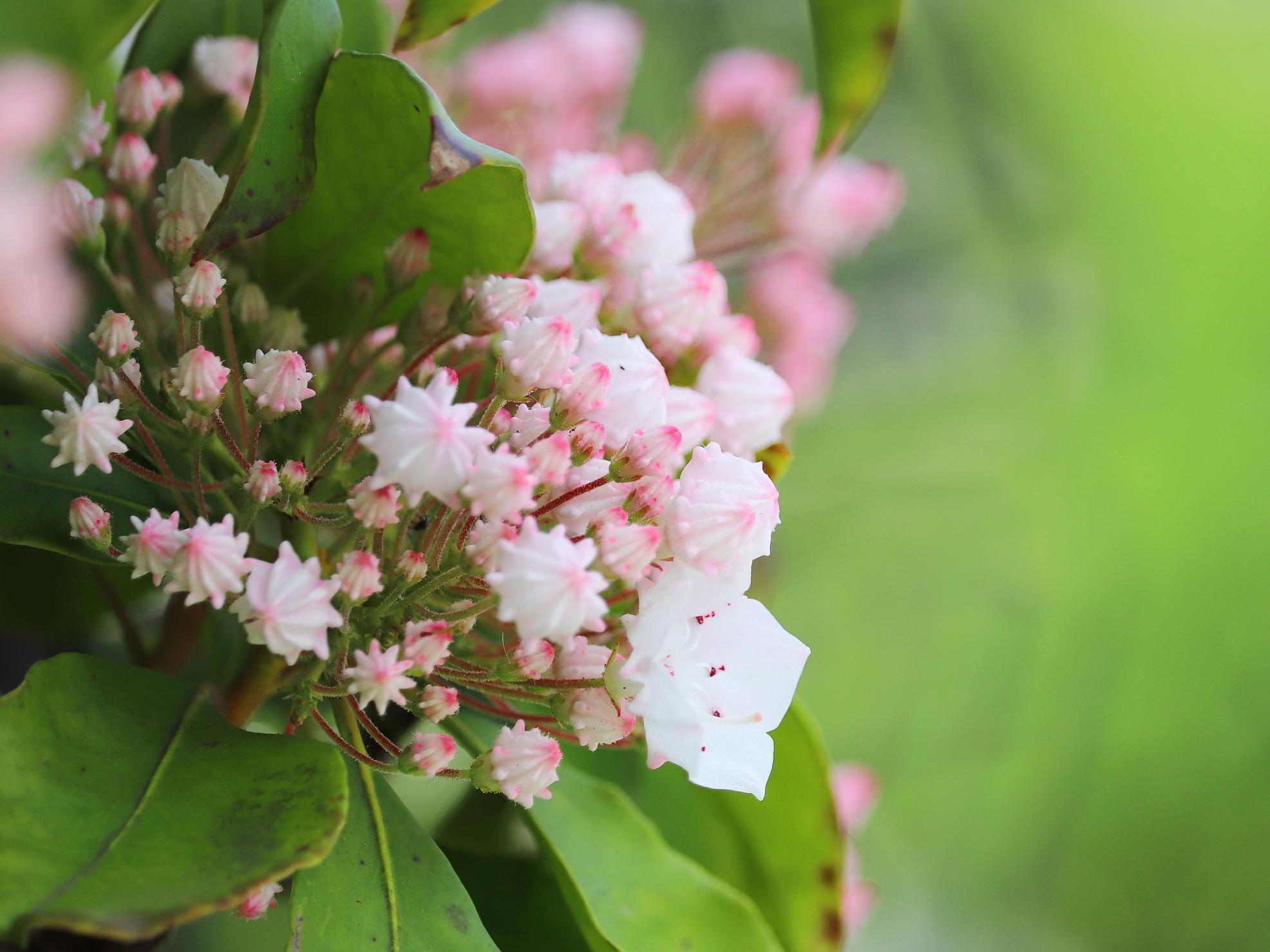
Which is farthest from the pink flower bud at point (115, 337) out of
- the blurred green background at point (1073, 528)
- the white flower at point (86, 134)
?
the blurred green background at point (1073, 528)

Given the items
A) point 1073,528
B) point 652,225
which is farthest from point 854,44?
point 1073,528

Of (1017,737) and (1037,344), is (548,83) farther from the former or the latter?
(1017,737)

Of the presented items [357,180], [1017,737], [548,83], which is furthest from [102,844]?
[1017,737]

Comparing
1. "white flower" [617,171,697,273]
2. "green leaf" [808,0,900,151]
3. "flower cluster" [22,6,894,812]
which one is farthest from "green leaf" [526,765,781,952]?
"green leaf" [808,0,900,151]

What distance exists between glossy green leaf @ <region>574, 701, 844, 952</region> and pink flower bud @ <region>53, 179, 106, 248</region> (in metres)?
0.37

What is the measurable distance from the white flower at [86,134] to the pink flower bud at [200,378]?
0.43ft

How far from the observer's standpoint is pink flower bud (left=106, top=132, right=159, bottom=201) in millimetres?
482

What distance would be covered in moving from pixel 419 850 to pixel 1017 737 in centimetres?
125

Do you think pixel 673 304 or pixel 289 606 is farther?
pixel 673 304

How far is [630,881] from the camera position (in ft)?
1.81

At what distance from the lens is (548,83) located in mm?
896

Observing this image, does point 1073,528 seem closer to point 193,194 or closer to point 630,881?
point 630,881

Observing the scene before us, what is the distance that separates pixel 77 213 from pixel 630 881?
395 millimetres

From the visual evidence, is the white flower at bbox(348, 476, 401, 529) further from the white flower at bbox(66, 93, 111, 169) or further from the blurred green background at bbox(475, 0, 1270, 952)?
the blurred green background at bbox(475, 0, 1270, 952)
